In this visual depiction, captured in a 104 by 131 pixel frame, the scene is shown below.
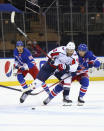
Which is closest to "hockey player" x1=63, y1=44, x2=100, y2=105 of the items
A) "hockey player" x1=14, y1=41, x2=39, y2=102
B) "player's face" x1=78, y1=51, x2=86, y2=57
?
"player's face" x1=78, y1=51, x2=86, y2=57

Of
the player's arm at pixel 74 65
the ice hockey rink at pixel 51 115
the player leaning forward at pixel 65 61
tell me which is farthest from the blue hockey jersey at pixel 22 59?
the player's arm at pixel 74 65

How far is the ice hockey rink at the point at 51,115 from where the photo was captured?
304cm

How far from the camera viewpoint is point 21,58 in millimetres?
4668

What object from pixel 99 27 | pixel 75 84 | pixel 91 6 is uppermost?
pixel 91 6

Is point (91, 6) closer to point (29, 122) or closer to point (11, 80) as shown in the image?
point (11, 80)

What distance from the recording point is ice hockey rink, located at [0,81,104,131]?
9.96ft

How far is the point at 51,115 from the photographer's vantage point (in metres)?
3.54

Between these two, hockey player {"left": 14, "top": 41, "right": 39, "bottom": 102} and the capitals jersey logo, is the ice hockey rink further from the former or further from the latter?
the capitals jersey logo

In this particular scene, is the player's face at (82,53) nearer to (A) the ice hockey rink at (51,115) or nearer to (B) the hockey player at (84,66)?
(B) the hockey player at (84,66)

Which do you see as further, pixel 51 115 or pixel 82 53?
pixel 82 53

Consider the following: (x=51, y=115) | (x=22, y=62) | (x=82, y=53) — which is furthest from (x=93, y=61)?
(x=22, y=62)

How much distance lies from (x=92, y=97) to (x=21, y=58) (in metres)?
1.27

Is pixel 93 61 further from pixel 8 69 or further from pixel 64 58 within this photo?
pixel 8 69

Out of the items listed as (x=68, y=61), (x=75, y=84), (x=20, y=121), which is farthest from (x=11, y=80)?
(x=20, y=121)
